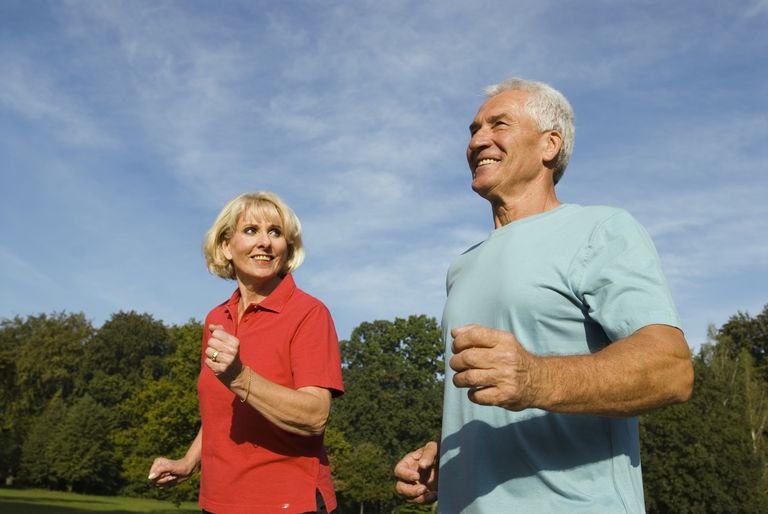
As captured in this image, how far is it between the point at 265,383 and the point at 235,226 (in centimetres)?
132

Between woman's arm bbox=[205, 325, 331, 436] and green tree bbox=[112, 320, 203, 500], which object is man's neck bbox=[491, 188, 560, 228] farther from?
green tree bbox=[112, 320, 203, 500]

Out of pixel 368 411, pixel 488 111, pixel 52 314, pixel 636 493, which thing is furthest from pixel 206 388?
pixel 52 314

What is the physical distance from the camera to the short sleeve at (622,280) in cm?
209

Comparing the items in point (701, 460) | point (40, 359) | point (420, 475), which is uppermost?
point (40, 359)

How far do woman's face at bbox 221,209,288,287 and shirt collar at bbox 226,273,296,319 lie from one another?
90 mm

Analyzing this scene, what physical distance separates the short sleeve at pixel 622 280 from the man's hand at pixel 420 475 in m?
0.92

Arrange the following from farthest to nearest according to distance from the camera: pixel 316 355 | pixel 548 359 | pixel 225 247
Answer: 1. pixel 225 247
2. pixel 316 355
3. pixel 548 359

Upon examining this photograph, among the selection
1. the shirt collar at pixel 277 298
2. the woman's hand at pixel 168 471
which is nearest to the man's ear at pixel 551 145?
the shirt collar at pixel 277 298

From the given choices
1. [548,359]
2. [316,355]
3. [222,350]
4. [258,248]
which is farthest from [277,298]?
[548,359]

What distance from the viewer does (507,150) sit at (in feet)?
9.91

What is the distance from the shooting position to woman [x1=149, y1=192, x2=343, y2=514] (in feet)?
11.6

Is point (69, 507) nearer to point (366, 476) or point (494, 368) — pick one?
point (366, 476)

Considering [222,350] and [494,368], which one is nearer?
[494,368]

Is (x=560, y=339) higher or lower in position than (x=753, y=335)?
lower
